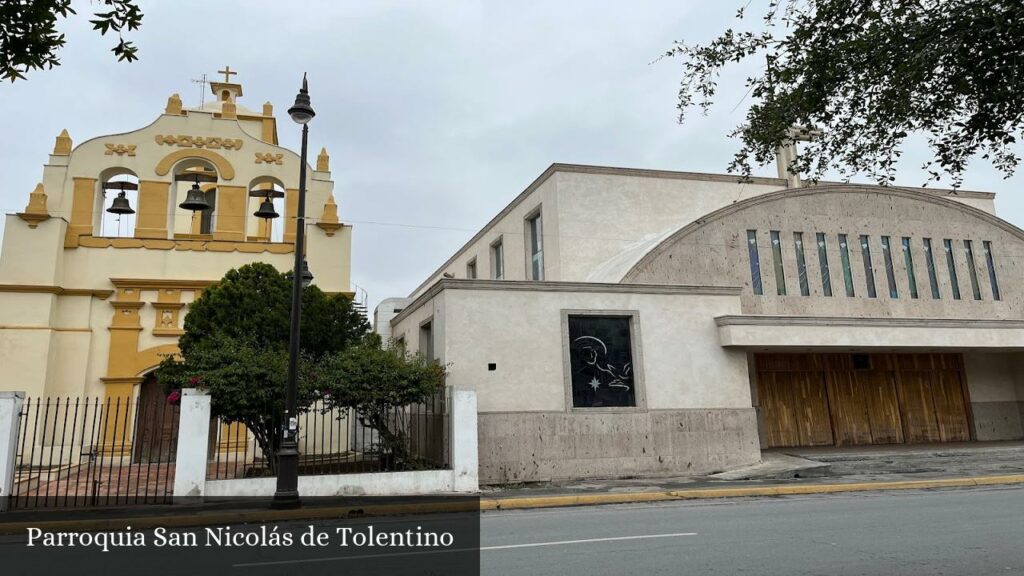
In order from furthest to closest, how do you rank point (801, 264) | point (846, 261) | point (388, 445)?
point (846, 261) → point (801, 264) → point (388, 445)

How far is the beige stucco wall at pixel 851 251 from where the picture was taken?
18.7 meters

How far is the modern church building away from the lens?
15.3 meters

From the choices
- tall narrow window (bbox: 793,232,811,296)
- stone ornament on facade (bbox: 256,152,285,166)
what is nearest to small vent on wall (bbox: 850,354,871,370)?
tall narrow window (bbox: 793,232,811,296)

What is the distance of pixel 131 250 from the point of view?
19219 millimetres

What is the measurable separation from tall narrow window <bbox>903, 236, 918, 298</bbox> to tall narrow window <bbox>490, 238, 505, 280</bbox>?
13010 millimetres

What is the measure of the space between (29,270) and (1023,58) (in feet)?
70.7

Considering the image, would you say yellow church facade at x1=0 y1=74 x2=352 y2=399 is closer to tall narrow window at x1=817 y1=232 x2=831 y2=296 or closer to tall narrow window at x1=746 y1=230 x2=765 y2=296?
tall narrow window at x1=746 y1=230 x2=765 y2=296

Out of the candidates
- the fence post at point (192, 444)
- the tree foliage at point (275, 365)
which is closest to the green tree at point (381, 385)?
the tree foliage at point (275, 365)

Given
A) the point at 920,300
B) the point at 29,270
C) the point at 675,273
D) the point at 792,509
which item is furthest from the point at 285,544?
the point at 920,300

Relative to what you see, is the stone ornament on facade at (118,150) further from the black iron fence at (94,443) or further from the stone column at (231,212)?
the black iron fence at (94,443)

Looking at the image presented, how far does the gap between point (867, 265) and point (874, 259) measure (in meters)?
0.29

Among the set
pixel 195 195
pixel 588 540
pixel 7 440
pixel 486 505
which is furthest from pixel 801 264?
pixel 7 440

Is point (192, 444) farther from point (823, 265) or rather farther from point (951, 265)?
point (951, 265)

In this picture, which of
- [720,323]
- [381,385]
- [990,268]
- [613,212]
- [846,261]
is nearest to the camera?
[381,385]
